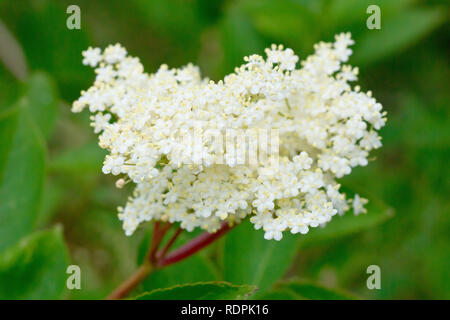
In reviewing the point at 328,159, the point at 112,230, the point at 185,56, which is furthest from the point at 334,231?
the point at 185,56

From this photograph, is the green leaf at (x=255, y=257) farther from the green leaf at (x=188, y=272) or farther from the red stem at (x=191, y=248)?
the red stem at (x=191, y=248)

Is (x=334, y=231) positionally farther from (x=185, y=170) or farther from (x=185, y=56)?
(x=185, y=56)

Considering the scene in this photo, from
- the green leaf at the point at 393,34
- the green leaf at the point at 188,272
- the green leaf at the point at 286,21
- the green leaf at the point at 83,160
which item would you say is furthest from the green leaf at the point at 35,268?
the green leaf at the point at 393,34

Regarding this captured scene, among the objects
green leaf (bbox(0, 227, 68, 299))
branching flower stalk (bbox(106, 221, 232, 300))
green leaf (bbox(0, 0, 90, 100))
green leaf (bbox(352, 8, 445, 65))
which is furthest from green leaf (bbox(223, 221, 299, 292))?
green leaf (bbox(0, 0, 90, 100))

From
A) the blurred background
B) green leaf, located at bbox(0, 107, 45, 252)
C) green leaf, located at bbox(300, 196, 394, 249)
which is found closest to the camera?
green leaf, located at bbox(0, 107, 45, 252)

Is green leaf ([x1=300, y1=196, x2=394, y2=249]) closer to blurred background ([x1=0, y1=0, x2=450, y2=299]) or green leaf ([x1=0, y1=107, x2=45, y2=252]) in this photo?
blurred background ([x1=0, y1=0, x2=450, y2=299])

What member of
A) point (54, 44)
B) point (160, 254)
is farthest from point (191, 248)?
point (54, 44)

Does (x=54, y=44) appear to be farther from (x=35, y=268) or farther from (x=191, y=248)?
(x=191, y=248)
